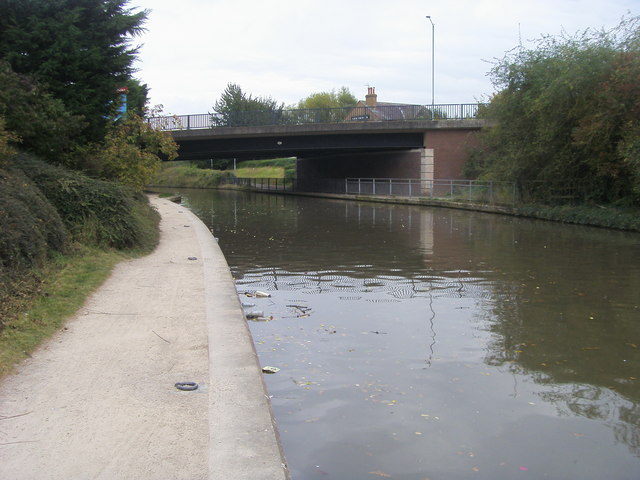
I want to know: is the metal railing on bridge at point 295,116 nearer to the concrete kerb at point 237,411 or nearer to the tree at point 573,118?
the tree at point 573,118

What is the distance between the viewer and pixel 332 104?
113 m

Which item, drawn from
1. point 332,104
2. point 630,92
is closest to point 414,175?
point 630,92

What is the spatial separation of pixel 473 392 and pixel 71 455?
3925 millimetres

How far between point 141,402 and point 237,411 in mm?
827

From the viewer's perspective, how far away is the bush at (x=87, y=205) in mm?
13859

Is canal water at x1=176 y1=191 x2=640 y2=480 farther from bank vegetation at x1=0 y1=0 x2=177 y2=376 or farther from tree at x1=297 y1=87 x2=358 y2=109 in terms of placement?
tree at x1=297 y1=87 x2=358 y2=109

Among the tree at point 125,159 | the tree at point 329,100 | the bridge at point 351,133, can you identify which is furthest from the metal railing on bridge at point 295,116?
the tree at point 329,100

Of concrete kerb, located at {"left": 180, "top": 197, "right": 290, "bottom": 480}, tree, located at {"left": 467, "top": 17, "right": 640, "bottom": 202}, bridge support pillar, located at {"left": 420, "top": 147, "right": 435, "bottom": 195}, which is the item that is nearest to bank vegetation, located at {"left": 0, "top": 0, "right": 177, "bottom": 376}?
concrete kerb, located at {"left": 180, "top": 197, "right": 290, "bottom": 480}

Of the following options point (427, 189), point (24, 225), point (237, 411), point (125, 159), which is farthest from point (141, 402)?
point (427, 189)

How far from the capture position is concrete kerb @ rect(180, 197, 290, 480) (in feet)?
14.3

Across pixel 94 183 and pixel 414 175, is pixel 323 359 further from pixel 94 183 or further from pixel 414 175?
pixel 414 175

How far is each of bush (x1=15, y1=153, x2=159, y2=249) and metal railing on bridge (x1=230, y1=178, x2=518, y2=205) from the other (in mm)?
22617

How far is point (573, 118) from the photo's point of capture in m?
27.6

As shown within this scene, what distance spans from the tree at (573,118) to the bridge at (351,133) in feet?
37.2
